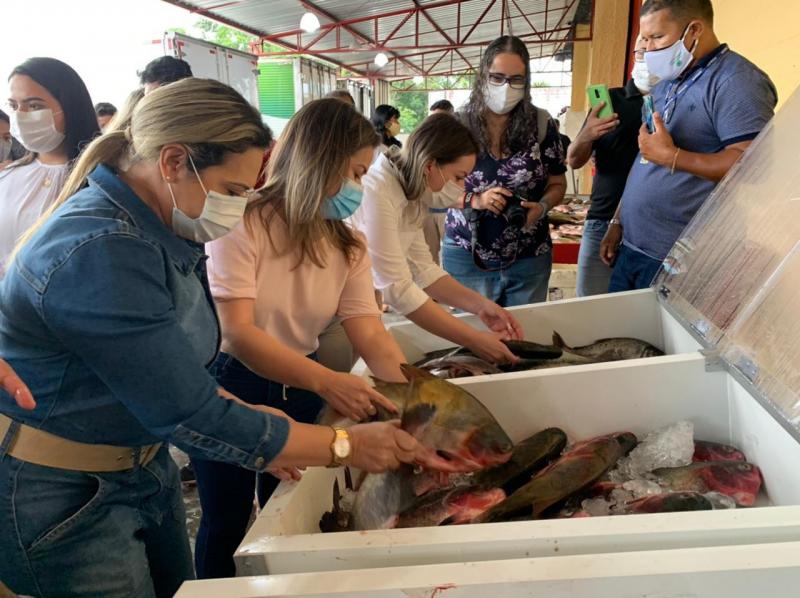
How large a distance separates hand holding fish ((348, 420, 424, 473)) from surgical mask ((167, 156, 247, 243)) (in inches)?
18.9

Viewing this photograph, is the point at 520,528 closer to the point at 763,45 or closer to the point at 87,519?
the point at 87,519

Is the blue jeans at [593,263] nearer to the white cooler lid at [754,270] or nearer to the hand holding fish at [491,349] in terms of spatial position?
the white cooler lid at [754,270]

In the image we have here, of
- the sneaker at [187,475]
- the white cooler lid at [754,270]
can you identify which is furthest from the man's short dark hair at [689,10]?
the sneaker at [187,475]

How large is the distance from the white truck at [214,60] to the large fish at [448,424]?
5179 mm

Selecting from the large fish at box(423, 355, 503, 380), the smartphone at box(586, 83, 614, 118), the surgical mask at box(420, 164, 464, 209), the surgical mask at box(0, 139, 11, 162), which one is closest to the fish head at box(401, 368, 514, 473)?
the large fish at box(423, 355, 503, 380)

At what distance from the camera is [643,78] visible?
2504 millimetres

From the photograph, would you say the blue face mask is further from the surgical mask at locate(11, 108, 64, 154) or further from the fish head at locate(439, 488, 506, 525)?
the surgical mask at locate(11, 108, 64, 154)

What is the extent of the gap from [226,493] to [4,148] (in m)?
4.04

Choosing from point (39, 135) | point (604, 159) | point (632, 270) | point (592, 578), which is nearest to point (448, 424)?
point (592, 578)

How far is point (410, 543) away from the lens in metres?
0.95

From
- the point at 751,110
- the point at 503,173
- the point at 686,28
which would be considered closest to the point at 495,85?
the point at 503,173

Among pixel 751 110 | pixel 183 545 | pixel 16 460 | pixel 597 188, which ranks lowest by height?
pixel 183 545

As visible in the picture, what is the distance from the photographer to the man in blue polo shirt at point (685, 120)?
203 centimetres

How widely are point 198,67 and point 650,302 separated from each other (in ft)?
20.1
